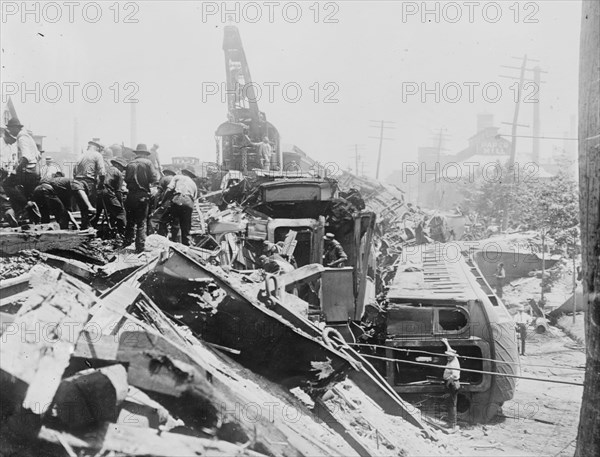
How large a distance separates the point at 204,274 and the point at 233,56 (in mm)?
15583

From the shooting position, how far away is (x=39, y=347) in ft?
9.86

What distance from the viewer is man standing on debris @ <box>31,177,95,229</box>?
6.89 meters

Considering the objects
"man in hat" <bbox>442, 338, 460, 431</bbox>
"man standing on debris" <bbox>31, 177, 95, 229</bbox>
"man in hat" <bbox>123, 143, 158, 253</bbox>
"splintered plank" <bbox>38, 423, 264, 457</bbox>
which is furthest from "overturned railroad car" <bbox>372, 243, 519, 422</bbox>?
"man standing on debris" <bbox>31, 177, 95, 229</bbox>

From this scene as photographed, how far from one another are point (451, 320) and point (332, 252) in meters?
4.08

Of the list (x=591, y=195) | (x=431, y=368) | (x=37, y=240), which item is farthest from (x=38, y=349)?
(x=431, y=368)

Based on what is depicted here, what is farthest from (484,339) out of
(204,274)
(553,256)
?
(553,256)

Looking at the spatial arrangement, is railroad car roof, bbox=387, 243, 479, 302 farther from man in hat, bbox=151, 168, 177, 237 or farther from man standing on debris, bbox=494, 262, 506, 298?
man standing on debris, bbox=494, 262, 506, 298

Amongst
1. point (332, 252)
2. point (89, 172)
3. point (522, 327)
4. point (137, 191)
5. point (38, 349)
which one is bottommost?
point (522, 327)

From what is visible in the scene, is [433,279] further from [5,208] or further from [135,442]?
[135,442]

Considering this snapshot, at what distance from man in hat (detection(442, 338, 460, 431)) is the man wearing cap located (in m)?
6.23

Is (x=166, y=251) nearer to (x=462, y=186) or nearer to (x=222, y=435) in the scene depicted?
(x=222, y=435)

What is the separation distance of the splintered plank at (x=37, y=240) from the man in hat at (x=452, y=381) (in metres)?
5.03

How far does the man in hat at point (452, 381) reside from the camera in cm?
675

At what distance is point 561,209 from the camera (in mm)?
15680
